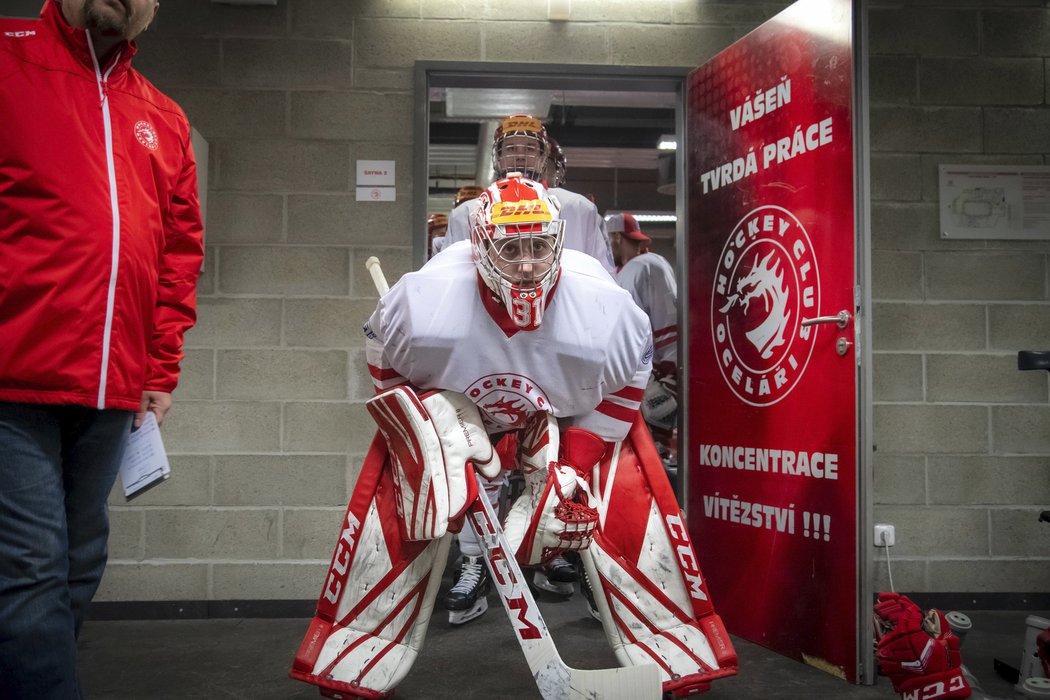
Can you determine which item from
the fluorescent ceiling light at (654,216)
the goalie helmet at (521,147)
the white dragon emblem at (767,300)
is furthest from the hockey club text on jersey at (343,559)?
the fluorescent ceiling light at (654,216)

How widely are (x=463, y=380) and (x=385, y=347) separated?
0.59 ft

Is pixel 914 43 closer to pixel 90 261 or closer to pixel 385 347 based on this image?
pixel 385 347

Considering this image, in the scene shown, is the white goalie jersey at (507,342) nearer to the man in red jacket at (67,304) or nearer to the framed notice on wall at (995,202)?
the man in red jacket at (67,304)

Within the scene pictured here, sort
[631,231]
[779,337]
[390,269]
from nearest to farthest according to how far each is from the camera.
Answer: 1. [779,337]
2. [390,269]
3. [631,231]

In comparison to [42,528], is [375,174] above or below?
above

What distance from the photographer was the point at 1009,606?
3.13 m

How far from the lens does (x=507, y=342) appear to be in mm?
1796

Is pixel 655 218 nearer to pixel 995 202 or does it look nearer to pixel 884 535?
pixel 995 202

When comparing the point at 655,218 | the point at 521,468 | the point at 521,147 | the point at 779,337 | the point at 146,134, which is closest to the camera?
the point at 146,134

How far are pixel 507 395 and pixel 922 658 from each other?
1055 mm

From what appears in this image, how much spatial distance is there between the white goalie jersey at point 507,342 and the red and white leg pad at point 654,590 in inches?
9.3

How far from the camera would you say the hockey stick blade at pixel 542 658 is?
65.7 inches

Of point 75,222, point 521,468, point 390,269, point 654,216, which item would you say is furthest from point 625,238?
point 654,216

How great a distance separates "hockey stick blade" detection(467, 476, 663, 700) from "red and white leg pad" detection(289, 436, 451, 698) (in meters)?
0.15
